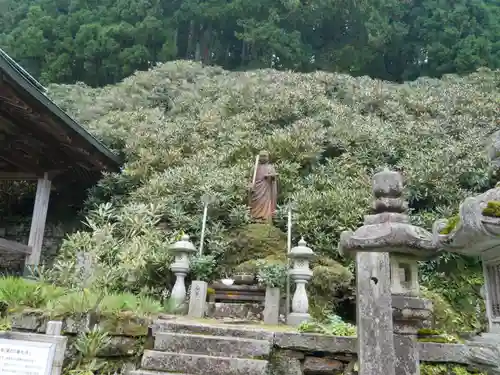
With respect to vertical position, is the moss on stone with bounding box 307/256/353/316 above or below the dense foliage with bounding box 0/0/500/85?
below

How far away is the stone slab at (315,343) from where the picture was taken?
3.75 meters

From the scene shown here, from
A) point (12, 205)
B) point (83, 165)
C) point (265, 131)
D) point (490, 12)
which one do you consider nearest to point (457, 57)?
point (490, 12)

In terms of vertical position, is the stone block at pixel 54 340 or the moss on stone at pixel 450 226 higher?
the moss on stone at pixel 450 226

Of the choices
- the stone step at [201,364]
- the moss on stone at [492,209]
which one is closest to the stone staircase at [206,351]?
the stone step at [201,364]

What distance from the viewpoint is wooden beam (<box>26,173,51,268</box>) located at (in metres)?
8.61

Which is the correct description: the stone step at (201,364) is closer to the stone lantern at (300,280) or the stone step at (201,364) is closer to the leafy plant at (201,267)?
the stone lantern at (300,280)

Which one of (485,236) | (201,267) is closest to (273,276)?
(201,267)

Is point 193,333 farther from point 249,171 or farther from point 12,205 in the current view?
point 12,205

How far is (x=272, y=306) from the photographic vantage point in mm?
5781

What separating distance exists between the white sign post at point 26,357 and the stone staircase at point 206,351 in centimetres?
100

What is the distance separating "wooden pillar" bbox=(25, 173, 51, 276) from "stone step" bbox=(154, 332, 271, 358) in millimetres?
5513

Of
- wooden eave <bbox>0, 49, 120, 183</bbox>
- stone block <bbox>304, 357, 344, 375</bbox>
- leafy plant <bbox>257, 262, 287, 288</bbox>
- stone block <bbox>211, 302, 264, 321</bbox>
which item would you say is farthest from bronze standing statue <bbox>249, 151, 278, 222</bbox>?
stone block <bbox>304, 357, 344, 375</bbox>

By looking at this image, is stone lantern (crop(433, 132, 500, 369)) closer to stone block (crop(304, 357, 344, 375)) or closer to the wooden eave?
stone block (crop(304, 357, 344, 375))

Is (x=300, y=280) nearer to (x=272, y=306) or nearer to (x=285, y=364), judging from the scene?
(x=272, y=306)
